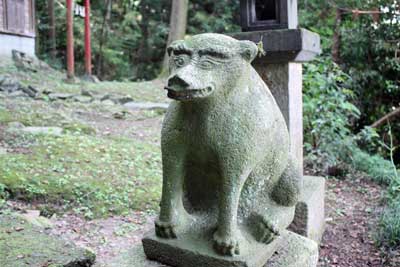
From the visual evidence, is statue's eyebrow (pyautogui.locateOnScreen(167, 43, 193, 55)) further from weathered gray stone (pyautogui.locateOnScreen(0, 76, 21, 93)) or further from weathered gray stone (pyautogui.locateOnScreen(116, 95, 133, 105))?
weathered gray stone (pyautogui.locateOnScreen(0, 76, 21, 93))

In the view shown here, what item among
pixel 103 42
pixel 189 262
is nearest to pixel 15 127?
pixel 189 262

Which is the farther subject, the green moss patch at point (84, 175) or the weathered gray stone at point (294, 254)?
the green moss patch at point (84, 175)

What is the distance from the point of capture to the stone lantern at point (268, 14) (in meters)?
3.07

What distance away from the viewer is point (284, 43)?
2877 mm

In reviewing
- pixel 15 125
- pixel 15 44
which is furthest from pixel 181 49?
pixel 15 44

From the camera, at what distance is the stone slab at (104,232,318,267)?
160 centimetres

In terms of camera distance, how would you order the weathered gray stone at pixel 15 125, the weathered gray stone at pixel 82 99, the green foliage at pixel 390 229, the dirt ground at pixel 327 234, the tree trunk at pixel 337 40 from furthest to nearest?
the weathered gray stone at pixel 82 99 < the tree trunk at pixel 337 40 < the weathered gray stone at pixel 15 125 < the green foliage at pixel 390 229 < the dirt ground at pixel 327 234

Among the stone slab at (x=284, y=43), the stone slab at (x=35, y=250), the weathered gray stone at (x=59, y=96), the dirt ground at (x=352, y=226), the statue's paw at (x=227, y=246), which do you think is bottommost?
the dirt ground at (x=352, y=226)

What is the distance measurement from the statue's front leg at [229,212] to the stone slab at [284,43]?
65.9 inches

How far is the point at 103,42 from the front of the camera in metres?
16.5

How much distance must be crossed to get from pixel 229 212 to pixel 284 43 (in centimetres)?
178

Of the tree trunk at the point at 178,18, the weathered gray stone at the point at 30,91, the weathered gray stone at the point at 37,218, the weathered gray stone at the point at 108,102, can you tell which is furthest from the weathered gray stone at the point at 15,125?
the tree trunk at the point at 178,18

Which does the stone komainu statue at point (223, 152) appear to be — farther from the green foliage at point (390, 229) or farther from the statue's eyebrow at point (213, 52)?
the green foliage at point (390, 229)

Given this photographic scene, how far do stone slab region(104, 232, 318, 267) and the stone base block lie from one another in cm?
101
